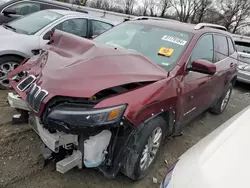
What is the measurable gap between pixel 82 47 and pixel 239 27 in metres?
51.2

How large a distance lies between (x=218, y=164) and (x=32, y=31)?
4.32 metres

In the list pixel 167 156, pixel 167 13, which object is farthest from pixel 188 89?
pixel 167 13

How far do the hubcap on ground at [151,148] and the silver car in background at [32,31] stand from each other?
290 cm

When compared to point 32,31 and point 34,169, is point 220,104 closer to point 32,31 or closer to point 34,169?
point 34,169

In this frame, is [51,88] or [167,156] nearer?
[51,88]

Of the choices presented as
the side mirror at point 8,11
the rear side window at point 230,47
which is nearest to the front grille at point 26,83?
the rear side window at point 230,47

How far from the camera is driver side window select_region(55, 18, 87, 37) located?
5250 mm

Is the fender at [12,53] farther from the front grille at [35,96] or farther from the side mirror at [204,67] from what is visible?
the side mirror at [204,67]

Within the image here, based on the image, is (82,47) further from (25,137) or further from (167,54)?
(25,137)

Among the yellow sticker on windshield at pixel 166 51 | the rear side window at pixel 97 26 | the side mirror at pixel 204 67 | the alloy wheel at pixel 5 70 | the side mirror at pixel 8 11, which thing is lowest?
the alloy wheel at pixel 5 70

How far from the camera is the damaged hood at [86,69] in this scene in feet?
7.56

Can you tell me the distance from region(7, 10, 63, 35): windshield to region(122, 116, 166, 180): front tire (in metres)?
3.27

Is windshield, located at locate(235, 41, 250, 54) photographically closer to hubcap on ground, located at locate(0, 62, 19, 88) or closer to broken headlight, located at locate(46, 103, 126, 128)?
hubcap on ground, located at locate(0, 62, 19, 88)

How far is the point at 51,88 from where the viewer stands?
2.31 meters
